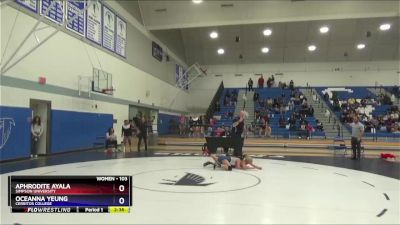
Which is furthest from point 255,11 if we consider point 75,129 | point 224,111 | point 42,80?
point 42,80

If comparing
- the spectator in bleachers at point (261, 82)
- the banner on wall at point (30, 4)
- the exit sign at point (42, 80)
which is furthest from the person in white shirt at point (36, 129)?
the spectator in bleachers at point (261, 82)

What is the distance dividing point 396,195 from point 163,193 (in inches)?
166

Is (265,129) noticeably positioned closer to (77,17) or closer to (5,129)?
(77,17)

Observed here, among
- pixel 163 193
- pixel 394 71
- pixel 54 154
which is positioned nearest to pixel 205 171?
pixel 163 193

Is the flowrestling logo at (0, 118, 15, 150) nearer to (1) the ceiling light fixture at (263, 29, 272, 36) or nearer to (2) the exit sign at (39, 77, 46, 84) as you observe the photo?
(2) the exit sign at (39, 77, 46, 84)

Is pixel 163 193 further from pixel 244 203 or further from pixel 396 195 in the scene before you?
pixel 396 195

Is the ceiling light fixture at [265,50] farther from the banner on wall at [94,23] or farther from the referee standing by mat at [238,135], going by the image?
the referee standing by mat at [238,135]

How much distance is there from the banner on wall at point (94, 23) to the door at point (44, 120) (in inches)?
155

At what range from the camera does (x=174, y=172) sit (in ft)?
27.3

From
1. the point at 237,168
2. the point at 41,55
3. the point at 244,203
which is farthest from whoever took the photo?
the point at 41,55

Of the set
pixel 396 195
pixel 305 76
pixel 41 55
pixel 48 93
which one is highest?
pixel 305 76

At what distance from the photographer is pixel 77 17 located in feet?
45.9
